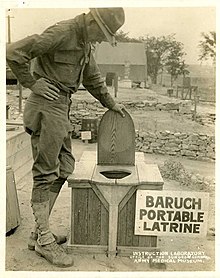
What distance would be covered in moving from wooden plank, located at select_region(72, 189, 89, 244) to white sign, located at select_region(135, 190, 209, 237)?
213 mm

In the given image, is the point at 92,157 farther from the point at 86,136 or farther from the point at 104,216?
the point at 86,136

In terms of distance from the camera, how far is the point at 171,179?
301 centimetres

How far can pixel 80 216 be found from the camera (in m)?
2.07

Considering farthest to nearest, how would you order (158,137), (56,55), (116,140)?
1. (158,137)
2. (116,140)
3. (56,55)

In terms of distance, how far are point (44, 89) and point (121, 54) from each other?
1.69 feet

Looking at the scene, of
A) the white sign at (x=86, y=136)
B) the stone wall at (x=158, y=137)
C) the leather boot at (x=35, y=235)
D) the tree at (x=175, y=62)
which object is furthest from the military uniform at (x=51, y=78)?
the white sign at (x=86, y=136)

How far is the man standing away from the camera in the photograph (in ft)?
6.03

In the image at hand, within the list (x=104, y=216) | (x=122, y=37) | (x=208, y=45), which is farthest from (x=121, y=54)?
(x=104, y=216)

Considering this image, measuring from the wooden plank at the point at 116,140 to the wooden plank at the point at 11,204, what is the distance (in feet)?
1.33

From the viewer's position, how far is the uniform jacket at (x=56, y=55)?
1812mm

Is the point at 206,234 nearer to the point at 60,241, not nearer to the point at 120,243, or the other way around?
the point at 120,243

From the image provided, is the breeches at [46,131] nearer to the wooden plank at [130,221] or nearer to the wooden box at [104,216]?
the wooden box at [104,216]
